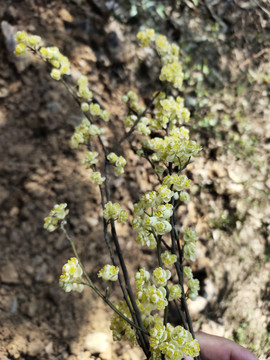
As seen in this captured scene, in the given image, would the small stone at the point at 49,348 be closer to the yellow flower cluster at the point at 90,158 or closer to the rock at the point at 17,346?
the rock at the point at 17,346

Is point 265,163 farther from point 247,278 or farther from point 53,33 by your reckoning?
point 53,33

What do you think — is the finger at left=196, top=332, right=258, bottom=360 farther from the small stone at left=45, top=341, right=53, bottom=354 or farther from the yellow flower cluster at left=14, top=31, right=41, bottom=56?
the yellow flower cluster at left=14, top=31, right=41, bottom=56

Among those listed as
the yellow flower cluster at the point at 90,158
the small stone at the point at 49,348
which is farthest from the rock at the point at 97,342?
the yellow flower cluster at the point at 90,158

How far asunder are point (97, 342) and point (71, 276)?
33.5 inches

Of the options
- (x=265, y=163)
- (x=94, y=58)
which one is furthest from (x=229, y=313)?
(x=94, y=58)

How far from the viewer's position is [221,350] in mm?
1162

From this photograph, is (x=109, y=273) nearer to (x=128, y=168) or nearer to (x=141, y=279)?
(x=141, y=279)

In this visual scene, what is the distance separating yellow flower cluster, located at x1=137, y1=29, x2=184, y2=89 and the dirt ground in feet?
2.55

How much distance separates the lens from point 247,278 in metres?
1.66

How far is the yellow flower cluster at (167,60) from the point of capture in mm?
1011

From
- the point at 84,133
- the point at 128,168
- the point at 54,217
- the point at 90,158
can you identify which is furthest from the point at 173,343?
the point at 128,168

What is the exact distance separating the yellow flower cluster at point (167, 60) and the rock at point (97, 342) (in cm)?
123

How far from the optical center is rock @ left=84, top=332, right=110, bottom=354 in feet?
4.48

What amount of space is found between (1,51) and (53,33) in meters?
0.37
